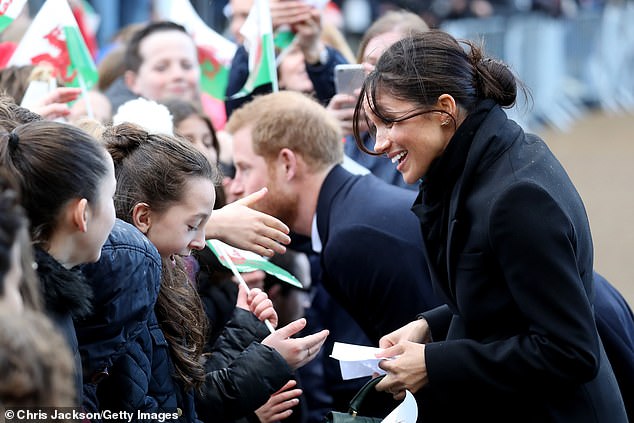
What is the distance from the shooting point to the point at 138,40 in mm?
5766

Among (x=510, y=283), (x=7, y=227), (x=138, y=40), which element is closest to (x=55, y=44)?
(x=138, y=40)

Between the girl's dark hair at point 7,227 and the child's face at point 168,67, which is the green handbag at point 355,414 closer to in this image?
the girl's dark hair at point 7,227

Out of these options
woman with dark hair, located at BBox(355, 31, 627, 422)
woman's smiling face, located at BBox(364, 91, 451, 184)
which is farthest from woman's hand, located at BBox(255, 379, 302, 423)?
woman's smiling face, located at BBox(364, 91, 451, 184)

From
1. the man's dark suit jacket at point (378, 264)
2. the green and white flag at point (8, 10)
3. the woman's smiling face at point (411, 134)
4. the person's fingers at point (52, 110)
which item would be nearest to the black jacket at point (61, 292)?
the woman's smiling face at point (411, 134)

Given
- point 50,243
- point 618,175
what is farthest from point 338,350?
point 618,175

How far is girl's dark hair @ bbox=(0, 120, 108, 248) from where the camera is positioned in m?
2.24

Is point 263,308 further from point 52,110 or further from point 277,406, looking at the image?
point 52,110

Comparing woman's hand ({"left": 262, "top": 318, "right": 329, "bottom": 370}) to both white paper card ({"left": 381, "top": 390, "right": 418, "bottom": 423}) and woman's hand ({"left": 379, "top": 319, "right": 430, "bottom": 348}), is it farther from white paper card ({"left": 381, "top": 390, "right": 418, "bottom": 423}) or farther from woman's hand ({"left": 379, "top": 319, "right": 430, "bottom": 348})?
white paper card ({"left": 381, "top": 390, "right": 418, "bottom": 423})

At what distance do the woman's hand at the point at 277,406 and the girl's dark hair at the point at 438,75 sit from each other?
987 mm

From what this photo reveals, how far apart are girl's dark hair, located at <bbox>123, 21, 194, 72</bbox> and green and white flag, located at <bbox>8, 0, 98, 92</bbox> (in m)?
1.04

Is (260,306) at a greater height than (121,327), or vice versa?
(121,327)

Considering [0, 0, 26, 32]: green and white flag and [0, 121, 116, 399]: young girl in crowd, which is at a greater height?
[0, 121, 116, 399]: young girl in crowd

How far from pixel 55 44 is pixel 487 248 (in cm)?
242

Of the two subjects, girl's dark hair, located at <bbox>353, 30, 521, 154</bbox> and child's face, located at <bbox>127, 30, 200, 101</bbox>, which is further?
child's face, located at <bbox>127, 30, 200, 101</bbox>
